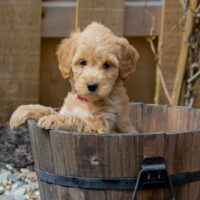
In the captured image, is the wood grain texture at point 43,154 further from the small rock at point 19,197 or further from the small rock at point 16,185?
the small rock at point 16,185

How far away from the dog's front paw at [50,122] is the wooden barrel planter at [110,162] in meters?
0.03

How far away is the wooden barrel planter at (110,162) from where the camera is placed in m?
3.35

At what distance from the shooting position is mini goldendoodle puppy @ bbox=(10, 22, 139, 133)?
3.65 m

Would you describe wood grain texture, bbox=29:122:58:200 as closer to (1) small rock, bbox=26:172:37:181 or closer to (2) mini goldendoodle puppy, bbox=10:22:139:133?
(2) mini goldendoodle puppy, bbox=10:22:139:133

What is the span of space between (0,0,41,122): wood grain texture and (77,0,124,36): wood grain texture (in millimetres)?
315

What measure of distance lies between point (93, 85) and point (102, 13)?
1937 mm

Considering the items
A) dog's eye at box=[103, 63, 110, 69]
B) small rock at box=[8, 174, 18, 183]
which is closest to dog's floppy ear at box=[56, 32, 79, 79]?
dog's eye at box=[103, 63, 110, 69]

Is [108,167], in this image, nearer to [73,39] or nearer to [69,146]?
[69,146]

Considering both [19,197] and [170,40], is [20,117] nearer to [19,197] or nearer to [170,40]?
[19,197]

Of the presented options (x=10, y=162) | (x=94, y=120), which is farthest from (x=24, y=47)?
(x=94, y=120)

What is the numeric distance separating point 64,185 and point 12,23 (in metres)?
2.15

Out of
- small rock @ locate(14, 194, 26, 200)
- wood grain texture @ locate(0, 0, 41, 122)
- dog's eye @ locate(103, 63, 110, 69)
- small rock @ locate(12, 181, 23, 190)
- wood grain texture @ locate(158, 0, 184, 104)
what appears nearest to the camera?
dog's eye @ locate(103, 63, 110, 69)

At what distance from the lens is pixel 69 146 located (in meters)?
3.41

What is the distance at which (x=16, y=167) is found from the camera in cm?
518
